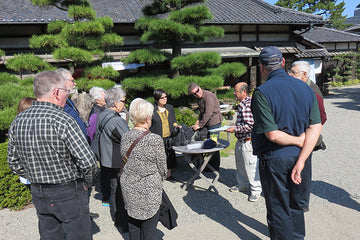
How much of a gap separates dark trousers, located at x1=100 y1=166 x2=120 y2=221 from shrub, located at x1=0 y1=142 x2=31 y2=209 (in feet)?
3.71

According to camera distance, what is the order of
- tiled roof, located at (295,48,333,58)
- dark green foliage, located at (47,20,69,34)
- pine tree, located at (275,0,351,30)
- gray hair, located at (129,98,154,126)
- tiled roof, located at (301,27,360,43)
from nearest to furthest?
gray hair, located at (129,98,154,126), dark green foliage, located at (47,20,69,34), tiled roof, located at (295,48,333,58), tiled roof, located at (301,27,360,43), pine tree, located at (275,0,351,30)

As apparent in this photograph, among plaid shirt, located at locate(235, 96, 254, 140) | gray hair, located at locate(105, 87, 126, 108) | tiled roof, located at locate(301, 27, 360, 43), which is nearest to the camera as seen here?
gray hair, located at locate(105, 87, 126, 108)

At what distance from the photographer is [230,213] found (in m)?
3.20

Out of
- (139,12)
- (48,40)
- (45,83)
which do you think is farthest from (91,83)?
(139,12)

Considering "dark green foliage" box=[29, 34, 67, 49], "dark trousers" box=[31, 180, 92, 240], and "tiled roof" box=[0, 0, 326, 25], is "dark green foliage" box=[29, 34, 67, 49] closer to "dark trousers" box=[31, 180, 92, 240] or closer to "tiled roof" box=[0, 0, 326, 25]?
"tiled roof" box=[0, 0, 326, 25]

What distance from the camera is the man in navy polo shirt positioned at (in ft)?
5.99

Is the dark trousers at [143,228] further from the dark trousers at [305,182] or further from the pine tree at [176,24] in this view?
the pine tree at [176,24]

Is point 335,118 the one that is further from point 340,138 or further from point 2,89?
point 2,89

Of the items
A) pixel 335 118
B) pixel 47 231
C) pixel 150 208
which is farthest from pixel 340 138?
pixel 47 231

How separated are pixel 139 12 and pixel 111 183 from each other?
8.62m

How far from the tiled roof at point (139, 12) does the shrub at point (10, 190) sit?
6.26 m

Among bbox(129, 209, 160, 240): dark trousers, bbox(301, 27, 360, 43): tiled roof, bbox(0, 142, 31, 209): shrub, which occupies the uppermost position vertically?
bbox(301, 27, 360, 43): tiled roof

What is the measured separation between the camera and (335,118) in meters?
8.95

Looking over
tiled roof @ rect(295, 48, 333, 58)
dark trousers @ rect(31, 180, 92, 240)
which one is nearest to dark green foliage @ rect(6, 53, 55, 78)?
dark trousers @ rect(31, 180, 92, 240)
